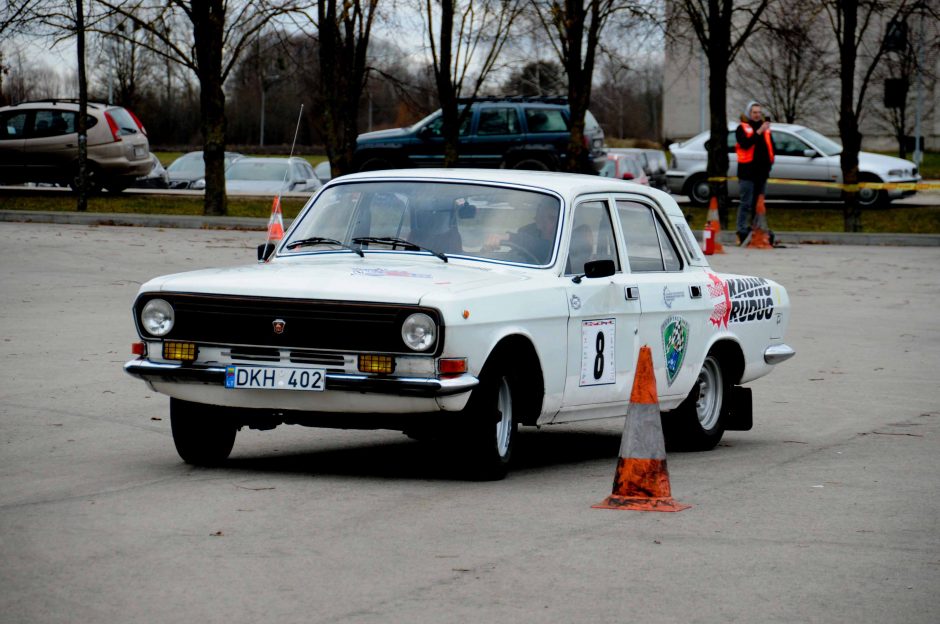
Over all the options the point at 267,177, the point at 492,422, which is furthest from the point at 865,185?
the point at 492,422

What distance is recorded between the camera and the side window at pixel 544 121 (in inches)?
1303

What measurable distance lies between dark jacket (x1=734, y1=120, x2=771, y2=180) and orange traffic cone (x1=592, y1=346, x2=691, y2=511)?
1825 centimetres

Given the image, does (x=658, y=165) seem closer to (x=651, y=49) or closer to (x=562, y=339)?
(x=651, y=49)

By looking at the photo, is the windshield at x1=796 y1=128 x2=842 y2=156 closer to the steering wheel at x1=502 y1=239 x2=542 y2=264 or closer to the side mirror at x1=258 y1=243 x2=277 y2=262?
the side mirror at x1=258 y1=243 x2=277 y2=262

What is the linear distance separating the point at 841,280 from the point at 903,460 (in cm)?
1223

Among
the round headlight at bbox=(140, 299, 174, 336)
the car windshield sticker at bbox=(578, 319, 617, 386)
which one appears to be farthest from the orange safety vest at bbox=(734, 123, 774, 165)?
the round headlight at bbox=(140, 299, 174, 336)

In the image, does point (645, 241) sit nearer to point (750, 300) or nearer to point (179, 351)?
point (750, 300)

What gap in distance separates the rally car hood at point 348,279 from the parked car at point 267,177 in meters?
28.5

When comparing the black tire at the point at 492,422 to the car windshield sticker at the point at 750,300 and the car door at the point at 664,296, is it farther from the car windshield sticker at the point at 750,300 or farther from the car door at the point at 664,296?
the car windshield sticker at the point at 750,300

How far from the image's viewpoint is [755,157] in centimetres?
2511

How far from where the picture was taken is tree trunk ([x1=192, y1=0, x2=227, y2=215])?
1170 inches

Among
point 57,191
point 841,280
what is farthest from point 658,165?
point 841,280

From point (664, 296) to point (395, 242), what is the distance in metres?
1.64

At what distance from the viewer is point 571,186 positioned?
29.6 ft
